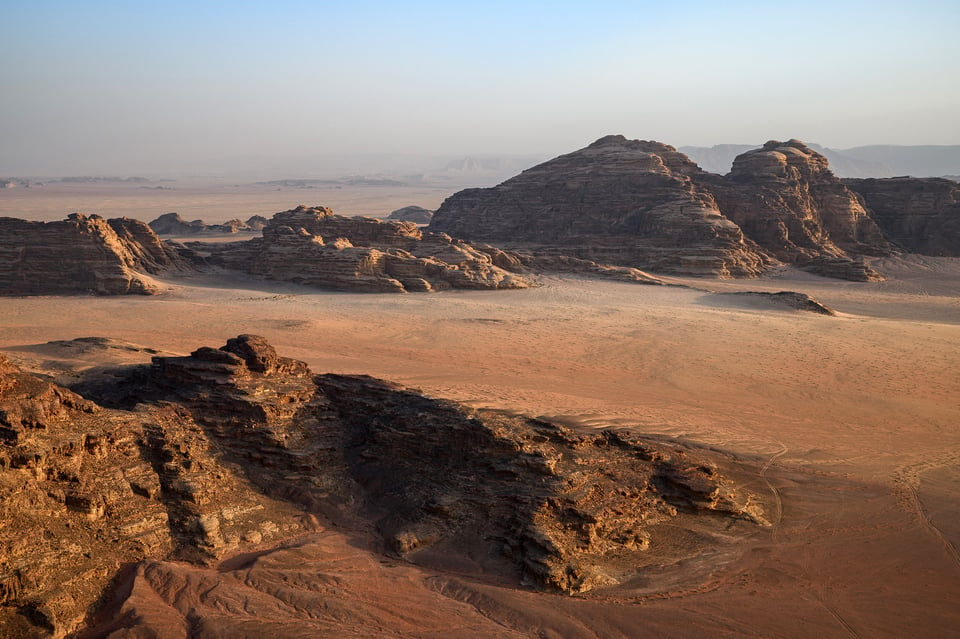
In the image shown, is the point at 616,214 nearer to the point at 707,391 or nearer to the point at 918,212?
the point at 918,212

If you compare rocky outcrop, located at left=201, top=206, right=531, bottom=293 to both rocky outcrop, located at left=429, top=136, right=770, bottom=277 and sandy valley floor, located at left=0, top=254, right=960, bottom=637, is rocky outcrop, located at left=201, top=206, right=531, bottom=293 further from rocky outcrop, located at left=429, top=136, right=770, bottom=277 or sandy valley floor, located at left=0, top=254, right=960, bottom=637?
rocky outcrop, located at left=429, top=136, right=770, bottom=277

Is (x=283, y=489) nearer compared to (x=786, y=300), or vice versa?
(x=283, y=489)

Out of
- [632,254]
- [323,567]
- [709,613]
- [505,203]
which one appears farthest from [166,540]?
[505,203]

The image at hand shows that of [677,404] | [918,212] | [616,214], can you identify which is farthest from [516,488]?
[918,212]

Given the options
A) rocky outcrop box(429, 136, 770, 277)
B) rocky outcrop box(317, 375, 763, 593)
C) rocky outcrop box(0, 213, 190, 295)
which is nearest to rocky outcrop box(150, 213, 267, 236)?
rocky outcrop box(429, 136, 770, 277)

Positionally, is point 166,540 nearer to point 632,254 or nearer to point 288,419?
point 288,419
